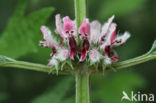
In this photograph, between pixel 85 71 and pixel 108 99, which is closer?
pixel 85 71

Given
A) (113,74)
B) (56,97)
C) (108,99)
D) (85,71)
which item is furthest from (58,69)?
(113,74)

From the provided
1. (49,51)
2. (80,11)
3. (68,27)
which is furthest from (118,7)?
(68,27)

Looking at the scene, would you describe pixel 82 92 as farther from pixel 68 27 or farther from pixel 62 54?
pixel 68 27

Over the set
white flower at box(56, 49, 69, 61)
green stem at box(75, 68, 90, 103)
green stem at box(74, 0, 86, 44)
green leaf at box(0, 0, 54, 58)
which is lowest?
green stem at box(75, 68, 90, 103)

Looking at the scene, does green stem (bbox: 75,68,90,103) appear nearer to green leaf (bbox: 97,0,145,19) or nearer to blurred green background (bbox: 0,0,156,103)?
blurred green background (bbox: 0,0,156,103)

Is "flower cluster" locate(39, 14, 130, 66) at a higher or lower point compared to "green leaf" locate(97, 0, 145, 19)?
lower

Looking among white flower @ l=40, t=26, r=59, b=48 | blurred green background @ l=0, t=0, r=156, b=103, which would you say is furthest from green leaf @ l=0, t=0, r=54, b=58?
white flower @ l=40, t=26, r=59, b=48

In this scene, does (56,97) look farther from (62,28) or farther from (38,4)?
(38,4)
